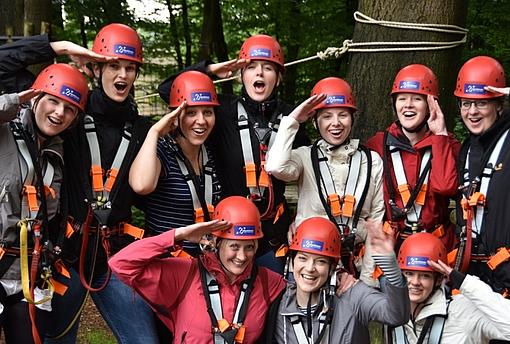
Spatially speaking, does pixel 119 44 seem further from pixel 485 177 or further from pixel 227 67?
pixel 485 177

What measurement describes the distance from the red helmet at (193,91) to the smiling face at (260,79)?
31cm

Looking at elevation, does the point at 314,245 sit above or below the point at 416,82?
below

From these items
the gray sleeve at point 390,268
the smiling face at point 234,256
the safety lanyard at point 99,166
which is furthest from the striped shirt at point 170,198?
the gray sleeve at point 390,268

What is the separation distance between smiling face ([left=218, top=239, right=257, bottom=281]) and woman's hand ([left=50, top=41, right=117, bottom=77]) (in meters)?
1.53

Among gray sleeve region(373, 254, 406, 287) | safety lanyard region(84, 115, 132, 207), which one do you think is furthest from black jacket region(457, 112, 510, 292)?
safety lanyard region(84, 115, 132, 207)

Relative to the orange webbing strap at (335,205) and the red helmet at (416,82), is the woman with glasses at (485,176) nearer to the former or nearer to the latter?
the red helmet at (416,82)

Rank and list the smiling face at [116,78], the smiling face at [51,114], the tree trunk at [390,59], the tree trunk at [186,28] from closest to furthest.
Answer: the smiling face at [51,114] < the smiling face at [116,78] < the tree trunk at [390,59] < the tree trunk at [186,28]

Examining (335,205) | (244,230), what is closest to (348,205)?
(335,205)

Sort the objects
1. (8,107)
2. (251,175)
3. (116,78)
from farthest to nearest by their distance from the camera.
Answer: (251,175)
(116,78)
(8,107)

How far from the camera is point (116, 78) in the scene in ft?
15.8

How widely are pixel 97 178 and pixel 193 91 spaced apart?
93 centimetres

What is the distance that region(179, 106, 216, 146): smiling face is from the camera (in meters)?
4.90

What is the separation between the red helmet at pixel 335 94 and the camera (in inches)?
202

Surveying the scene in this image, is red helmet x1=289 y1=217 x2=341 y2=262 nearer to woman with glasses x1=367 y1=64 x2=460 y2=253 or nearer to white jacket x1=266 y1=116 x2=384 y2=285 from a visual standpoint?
white jacket x1=266 y1=116 x2=384 y2=285
